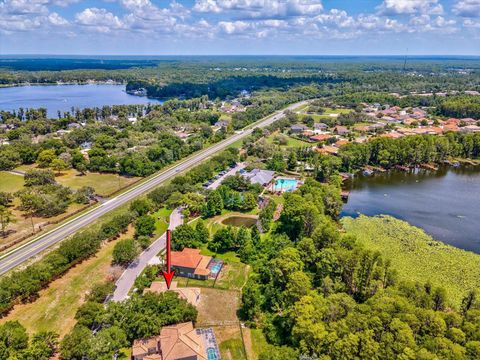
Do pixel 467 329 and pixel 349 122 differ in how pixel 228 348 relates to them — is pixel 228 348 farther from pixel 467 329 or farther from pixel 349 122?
pixel 349 122

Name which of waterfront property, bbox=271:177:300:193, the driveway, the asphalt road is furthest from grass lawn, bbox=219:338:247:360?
waterfront property, bbox=271:177:300:193


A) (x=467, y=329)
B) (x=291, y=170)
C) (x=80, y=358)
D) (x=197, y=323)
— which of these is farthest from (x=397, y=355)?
(x=291, y=170)

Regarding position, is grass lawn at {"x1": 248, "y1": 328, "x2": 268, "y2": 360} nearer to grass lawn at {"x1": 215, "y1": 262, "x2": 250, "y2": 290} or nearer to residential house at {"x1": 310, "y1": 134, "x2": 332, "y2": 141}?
grass lawn at {"x1": 215, "y1": 262, "x2": 250, "y2": 290}

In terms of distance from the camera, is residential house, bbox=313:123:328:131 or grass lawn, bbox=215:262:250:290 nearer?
grass lawn, bbox=215:262:250:290

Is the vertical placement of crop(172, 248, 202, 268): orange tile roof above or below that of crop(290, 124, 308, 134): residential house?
below

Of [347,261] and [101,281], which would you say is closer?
[347,261]
